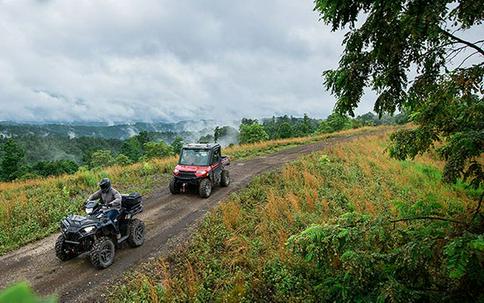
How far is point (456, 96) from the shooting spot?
14.6 feet

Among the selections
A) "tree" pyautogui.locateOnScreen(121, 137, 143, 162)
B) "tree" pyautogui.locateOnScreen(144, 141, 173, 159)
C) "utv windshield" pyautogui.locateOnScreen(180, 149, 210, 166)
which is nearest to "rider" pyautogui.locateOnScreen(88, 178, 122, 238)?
"utv windshield" pyautogui.locateOnScreen(180, 149, 210, 166)

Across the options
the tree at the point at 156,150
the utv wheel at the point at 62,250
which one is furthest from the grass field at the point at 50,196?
the tree at the point at 156,150

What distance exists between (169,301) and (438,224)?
5.39 metres

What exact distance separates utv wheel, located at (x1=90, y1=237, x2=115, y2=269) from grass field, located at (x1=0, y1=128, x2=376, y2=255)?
12.1 ft

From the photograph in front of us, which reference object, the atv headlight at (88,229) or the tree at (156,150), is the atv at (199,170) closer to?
the atv headlight at (88,229)

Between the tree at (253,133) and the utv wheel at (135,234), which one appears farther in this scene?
the tree at (253,133)

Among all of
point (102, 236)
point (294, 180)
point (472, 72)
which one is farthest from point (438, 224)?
point (294, 180)

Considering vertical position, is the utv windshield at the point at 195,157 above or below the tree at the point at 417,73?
below

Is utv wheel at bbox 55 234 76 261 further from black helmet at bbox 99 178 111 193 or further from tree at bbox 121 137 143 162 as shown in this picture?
tree at bbox 121 137 143 162

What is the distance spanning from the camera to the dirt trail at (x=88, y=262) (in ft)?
25.9

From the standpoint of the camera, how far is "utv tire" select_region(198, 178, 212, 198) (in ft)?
48.6

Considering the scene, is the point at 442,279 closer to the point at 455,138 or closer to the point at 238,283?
the point at 455,138

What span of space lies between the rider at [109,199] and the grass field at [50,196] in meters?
3.42

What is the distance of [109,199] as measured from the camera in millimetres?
9547
